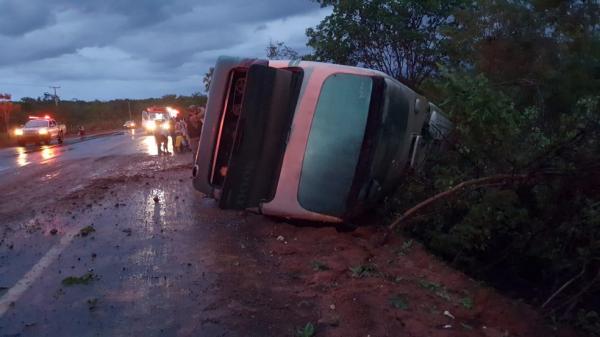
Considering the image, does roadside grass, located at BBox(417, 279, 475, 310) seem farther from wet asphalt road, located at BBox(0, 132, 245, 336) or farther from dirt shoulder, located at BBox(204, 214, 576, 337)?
wet asphalt road, located at BBox(0, 132, 245, 336)

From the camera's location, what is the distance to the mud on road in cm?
429

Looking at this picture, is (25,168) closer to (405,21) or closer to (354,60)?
(354,60)

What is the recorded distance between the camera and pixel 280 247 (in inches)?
255

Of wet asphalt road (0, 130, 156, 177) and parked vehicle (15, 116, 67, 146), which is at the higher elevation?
parked vehicle (15, 116, 67, 146)

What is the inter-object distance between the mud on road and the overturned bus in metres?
0.58

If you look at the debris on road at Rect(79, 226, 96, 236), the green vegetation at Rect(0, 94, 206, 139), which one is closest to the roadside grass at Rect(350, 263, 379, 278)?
the debris on road at Rect(79, 226, 96, 236)

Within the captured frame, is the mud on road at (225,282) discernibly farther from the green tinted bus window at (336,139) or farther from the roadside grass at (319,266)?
the green tinted bus window at (336,139)

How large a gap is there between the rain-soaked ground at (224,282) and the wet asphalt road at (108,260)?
2cm

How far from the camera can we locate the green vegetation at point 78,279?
17.5 ft

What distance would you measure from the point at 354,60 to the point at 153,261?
48.5 ft

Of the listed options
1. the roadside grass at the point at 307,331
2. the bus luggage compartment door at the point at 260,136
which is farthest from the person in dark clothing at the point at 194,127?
the roadside grass at the point at 307,331

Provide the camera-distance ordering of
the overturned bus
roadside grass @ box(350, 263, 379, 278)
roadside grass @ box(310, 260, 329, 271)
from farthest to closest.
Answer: the overturned bus, roadside grass @ box(310, 260, 329, 271), roadside grass @ box(350, 263, 379, 278)

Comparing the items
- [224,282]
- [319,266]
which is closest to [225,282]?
[224,282]

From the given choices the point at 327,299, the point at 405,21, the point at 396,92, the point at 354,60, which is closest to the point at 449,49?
the point at 405,21
